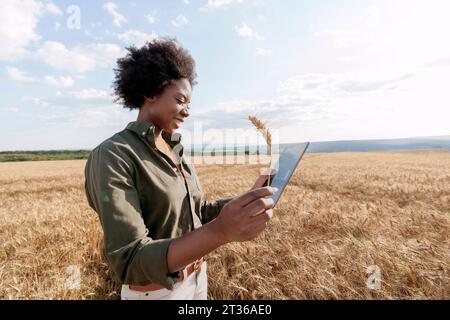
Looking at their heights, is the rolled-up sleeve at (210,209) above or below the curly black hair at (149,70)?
below

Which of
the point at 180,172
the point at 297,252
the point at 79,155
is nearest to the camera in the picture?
the point at 180,172

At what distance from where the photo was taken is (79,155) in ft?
279

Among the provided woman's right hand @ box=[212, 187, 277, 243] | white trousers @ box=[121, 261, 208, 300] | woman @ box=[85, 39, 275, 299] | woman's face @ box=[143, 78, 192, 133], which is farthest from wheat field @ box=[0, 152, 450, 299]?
woman's right hand @ box=[212, 187, 277, 243]

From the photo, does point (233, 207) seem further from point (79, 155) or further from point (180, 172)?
point (79, 155)

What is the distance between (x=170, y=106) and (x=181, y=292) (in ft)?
3.39

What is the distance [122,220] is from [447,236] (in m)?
4.67

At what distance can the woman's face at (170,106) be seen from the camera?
6.19ft

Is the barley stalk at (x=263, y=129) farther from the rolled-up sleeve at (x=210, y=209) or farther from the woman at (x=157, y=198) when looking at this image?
the rolled-up sleeve at (x=210, y=209)

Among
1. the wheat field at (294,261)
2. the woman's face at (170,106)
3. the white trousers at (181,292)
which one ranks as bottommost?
the wheat field at (294,261)

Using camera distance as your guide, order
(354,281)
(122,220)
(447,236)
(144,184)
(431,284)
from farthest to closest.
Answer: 1. (447,236)
2. (354,281)
3. (431,284)
4. (144,184)
5. (122,220)

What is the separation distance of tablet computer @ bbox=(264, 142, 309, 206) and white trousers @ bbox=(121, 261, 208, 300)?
2.53 feet

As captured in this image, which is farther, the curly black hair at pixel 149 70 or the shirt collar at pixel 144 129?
the curly black hair at pixel 149 70

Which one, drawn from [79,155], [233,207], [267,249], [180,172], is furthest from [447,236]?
[79,155]

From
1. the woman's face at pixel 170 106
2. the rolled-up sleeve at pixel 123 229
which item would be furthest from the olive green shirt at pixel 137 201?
the woman's face at pixel 170 106
